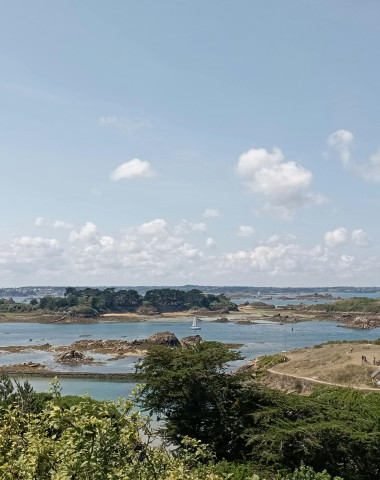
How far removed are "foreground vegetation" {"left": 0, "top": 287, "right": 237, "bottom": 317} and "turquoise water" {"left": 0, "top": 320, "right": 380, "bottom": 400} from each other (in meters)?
27.3

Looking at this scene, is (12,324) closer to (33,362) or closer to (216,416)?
(33,362)

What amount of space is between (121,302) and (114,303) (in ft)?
9.66

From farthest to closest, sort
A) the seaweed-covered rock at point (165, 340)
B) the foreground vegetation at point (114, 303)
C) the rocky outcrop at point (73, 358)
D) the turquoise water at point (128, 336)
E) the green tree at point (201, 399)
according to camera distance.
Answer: the foreground vegetation at point (114, 303) → the seaweed-covered rock at point (165, 340) → the rocky outcrop at point (73, 358) → the turquoise water at point (128, 336) → the green tree at point (201, 399)

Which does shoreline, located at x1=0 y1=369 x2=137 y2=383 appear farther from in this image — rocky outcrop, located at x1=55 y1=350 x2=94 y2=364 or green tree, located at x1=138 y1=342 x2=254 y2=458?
green tree, located at x1=138 y1=342 x2=254 y2=458

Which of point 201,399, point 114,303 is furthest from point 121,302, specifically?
point 201,399

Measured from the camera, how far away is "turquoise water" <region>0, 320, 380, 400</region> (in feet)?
182

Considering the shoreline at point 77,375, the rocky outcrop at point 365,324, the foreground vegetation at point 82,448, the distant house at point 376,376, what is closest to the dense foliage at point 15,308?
the shoreline at point 77,375

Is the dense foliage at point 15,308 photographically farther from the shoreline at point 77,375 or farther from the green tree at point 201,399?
the green tree at point 201,399

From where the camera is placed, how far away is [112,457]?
21.5ft

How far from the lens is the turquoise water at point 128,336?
182ft

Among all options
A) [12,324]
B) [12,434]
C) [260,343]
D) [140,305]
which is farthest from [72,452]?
[140,305]

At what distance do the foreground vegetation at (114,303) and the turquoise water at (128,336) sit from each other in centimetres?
2732

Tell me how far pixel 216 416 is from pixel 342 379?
23.8 meters

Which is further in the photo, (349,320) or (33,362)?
(349,320)
